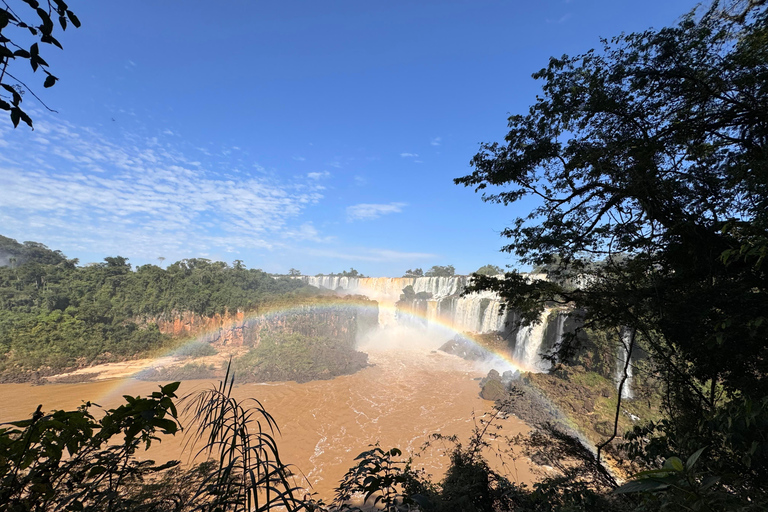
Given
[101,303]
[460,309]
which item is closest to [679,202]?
[460,309]

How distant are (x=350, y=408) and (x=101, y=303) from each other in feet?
72.0

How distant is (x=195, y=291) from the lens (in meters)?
24.9

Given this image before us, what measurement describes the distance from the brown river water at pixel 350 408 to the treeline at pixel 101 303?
149 inches

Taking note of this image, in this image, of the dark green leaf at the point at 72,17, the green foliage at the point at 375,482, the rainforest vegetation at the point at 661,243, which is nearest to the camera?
the dark green leaf at the point at 72,17

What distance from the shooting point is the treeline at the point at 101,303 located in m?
18.2

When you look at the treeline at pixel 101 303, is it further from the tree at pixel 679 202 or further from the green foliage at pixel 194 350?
the tree at pixel 679 202

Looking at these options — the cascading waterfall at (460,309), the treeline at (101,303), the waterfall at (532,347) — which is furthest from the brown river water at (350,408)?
the treeline at (101,303)

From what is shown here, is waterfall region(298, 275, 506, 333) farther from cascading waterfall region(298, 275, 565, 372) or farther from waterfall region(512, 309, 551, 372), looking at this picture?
waterfall region(512, 309, 551, 372)

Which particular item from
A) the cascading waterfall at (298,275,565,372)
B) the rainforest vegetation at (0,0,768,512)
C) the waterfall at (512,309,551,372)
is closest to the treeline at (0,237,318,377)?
the cascading waterfall at (298,275,565,372)

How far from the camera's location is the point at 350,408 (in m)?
13.1

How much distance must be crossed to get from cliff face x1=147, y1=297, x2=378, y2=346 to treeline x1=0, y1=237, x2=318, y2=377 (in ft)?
2.47

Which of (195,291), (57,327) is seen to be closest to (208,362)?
(195,291)

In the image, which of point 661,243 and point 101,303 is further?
point 101,303

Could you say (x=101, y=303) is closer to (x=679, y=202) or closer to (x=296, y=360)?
(x=296, y=360)
